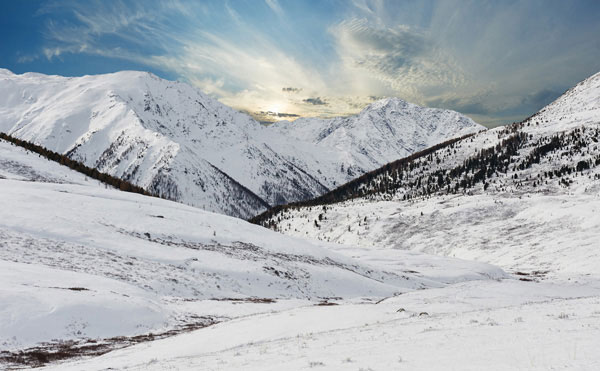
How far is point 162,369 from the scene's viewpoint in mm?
10305

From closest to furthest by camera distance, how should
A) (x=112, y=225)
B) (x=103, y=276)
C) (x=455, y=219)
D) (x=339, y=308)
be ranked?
(x=339, y=308) < (x=103, y=276) < (x=112, y=225) < (x=455, y=219)

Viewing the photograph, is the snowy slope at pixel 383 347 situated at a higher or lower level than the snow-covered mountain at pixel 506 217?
lower

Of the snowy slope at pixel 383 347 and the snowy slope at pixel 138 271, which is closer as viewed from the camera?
the snowy slope at pixel 383 347

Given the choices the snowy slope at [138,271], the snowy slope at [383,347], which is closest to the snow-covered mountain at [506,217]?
the snowy slope at [138,271]

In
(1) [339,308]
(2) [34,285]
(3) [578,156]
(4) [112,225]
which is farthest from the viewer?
(3) [578,156]

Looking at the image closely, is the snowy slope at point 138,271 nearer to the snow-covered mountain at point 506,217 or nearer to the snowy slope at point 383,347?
the snowy slope at point 383,347

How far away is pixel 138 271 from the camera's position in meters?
28.0

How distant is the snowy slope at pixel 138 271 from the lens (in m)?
18.1

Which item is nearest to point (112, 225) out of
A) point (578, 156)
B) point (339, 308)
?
point (339, 308)

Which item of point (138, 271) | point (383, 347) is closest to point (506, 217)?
point (138, 271)

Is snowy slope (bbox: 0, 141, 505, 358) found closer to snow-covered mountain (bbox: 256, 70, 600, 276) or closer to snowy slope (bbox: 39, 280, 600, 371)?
snowy slope (bbox: 39, 280, 600, 371)

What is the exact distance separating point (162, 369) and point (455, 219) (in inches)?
4727

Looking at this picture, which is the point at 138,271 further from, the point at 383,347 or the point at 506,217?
the point at 506,217

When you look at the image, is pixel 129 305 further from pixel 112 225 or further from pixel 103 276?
pixel 112 225
